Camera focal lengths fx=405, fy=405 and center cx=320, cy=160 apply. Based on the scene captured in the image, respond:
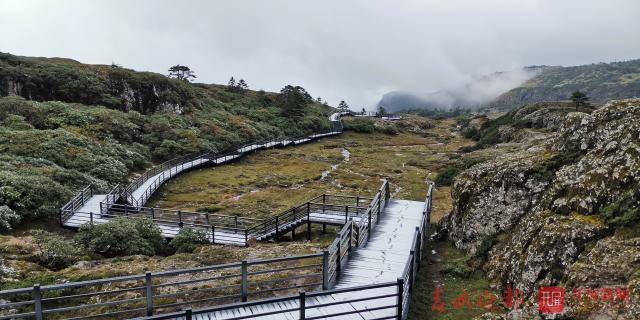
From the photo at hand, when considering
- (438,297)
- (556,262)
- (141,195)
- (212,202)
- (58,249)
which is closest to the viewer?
(556,262)

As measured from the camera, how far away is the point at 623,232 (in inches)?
447

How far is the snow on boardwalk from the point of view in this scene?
11.6 m

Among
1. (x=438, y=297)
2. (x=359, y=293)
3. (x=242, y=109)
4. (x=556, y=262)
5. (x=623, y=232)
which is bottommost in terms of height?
(x=438, y=297)

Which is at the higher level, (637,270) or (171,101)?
(171,101)

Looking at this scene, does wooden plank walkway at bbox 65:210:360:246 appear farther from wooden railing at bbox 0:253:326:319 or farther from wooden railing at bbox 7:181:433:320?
wooden railing at bbox 0:253:326:319

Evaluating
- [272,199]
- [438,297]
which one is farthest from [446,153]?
[438,297]

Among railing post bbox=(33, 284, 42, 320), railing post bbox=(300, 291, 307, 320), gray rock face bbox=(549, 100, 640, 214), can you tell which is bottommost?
railing post bbox=(300, 291, 307, 320)

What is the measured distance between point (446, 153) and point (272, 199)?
42600 millimetres

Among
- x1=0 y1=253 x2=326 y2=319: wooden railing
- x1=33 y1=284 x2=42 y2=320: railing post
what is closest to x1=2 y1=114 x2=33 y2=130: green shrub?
x1=0 y1=253 x2=326 y2=319: wooden railing

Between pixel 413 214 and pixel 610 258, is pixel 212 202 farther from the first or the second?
pixel 610 258

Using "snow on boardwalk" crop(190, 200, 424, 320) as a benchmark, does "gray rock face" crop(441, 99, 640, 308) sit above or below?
above

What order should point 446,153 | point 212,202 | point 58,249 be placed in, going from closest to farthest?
point 58,249, point 212,202, point 446,153

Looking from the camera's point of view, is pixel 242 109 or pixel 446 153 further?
pixel 242 109

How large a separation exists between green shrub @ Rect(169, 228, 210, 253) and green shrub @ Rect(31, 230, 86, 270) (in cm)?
434
